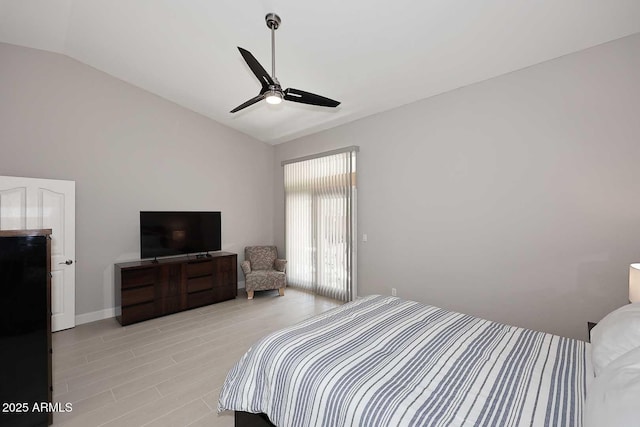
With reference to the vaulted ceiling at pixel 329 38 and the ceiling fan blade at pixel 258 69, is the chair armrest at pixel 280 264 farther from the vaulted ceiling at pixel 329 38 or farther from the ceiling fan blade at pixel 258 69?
the ceiling fan blade at pixel 258 69

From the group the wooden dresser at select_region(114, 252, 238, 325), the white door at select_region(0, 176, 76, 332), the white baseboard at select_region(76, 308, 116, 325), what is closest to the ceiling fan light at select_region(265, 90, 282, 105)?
the wooden dresser at select_region(114, 252, 238, 325)

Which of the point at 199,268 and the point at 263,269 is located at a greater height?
the point at 199,268

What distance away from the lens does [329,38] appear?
274 centimetres

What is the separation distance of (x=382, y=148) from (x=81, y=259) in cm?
467

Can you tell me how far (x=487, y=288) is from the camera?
123 inches

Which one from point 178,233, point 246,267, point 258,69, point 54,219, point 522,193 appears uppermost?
point 258,69

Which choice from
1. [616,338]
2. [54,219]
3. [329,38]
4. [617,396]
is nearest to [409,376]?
[617,396]

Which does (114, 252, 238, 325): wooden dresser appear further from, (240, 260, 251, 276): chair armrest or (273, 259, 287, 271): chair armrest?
(273, 259, 287, 271): chair armrest

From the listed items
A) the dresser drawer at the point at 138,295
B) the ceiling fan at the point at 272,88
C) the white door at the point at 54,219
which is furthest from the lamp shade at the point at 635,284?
the white door at the point at 54,219

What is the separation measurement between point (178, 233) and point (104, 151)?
1.59 meters

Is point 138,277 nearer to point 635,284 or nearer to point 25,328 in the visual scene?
point 25,328

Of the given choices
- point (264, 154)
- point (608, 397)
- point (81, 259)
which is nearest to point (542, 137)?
point (608, 397)

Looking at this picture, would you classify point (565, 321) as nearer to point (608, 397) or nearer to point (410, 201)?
point (410, 201)

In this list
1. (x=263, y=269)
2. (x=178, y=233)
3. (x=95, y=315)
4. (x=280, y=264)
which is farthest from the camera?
(x=263, y=269)
